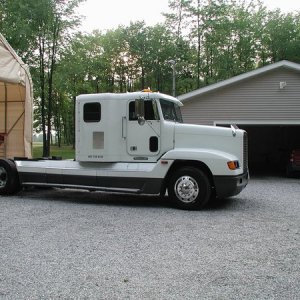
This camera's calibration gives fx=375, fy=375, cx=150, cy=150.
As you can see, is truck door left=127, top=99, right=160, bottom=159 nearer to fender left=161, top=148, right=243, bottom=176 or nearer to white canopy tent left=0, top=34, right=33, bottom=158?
fender left=161, top=148, right=243, bottom=176

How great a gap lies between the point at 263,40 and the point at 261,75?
85.4 ft

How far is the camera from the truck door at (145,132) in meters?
8.56

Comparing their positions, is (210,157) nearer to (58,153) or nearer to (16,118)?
(16,118)

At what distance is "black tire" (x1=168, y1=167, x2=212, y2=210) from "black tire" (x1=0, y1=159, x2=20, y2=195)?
4.31 meters

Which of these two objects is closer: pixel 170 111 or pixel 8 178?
pixel 170 111

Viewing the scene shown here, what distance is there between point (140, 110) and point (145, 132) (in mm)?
518

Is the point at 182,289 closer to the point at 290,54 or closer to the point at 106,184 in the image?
the point at 106,184

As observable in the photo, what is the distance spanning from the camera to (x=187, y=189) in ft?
26.9

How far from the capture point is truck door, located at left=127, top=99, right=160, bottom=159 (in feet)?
28.1

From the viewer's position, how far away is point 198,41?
37344 millimetres

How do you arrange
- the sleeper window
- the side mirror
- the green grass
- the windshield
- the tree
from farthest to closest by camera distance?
1. the green grass
2. the tree
3. the sleeper window
4. the windshield
5. the side mirror

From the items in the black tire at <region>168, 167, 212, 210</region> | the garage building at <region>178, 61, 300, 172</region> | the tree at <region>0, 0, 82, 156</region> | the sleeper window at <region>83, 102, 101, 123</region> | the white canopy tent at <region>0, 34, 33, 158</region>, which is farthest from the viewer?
the tree at <region>0, 0, 82, 156</region>

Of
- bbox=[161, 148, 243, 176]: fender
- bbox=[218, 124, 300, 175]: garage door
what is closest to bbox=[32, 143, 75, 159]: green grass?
bbox=[218, 124, 300, 175]: garage door

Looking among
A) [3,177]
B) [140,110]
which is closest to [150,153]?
[140,110]
